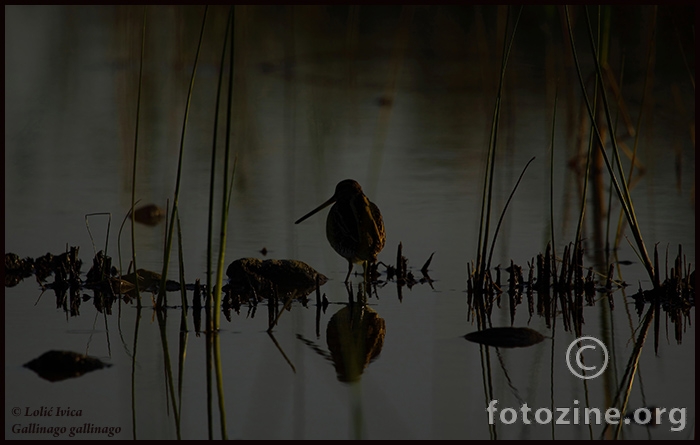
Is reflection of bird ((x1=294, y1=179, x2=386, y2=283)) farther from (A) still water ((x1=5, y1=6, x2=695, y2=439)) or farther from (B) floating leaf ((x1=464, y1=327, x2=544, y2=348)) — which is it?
(B) floating leaf ((x1=464, y1=327, x2=544, y2=348))

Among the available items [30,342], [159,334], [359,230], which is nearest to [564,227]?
[359,230]

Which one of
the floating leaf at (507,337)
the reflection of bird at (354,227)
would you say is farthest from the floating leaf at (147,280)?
the floating leaf at (507,337)

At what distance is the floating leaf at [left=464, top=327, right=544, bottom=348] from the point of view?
16.8 ft

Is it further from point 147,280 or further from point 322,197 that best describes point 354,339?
point 322,197

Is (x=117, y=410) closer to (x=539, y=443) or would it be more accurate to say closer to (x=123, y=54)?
(x=539, y=443)

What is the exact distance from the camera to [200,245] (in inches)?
277

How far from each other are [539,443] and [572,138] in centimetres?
614

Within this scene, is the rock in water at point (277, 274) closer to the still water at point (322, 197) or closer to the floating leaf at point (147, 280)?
the still water at point (322, 197)

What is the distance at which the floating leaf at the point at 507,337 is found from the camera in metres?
5.13

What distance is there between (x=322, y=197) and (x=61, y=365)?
2951 mm

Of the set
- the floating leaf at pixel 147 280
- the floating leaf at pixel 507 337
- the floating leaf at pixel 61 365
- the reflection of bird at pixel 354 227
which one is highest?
→ the reflection of bird at pixel 354 227

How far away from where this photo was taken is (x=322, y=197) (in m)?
7.34

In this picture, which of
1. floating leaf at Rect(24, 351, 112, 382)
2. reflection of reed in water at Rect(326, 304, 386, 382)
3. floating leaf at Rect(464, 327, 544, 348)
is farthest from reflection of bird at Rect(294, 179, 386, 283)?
floating leaf at Rect(24, 351, 112, 382)

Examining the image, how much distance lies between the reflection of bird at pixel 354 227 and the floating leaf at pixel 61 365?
2167 mm
